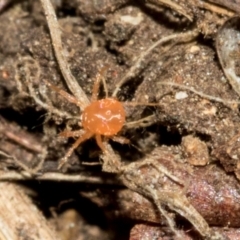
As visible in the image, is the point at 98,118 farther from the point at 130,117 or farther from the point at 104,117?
the point at 130,117

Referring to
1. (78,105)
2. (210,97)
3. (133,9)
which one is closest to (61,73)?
(78,105)

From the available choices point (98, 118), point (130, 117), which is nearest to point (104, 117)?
point (98, 118)

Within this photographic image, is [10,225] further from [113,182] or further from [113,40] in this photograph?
[113,40]

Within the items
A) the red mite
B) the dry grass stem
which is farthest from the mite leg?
the dry grass stem

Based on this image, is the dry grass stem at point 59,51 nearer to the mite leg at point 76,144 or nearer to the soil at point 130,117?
the soil at point 130,117

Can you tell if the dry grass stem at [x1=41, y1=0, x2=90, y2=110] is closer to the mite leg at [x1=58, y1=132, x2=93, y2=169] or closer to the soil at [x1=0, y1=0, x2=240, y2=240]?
the soil at [x1=0, y1=0, x2=240, y2=240]
